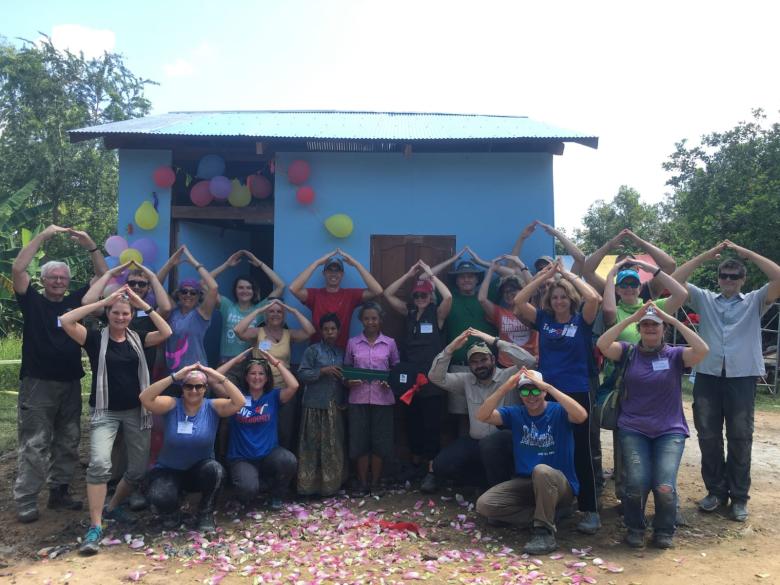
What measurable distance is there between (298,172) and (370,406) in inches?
111

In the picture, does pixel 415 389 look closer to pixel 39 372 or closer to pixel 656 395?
pixel 656 395

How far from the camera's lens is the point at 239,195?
688 cm

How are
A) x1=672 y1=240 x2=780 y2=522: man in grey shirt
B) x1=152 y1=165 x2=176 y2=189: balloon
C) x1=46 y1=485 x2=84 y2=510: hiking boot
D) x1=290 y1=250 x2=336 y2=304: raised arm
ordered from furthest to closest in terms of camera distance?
x1=152 y1=165 x2=176 y2=189: balloon → x1=290 y1=250 x2=336 y2=304: raised arm → x1=46 y1=485 x2=84 y2=510: hiking boot → x1=672 y1=240 x2=780 y2=522: man in grey shirt

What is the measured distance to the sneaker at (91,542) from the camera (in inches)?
166

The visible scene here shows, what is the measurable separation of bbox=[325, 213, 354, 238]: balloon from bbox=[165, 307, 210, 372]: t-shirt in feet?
5.92

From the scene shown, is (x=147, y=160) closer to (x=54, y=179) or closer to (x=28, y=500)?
(x=28, y=500)

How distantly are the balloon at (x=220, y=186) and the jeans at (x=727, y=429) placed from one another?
5287 mm

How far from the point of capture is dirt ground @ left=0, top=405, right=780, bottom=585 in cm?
390

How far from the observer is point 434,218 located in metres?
6.74

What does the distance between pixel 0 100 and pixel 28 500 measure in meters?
22.6

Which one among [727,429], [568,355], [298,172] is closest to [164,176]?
[298,172]

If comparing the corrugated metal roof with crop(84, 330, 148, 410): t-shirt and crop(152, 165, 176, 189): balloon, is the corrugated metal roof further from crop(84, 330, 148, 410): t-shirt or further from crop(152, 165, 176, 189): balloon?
crop(84, 330, 148, 410): t-shirt

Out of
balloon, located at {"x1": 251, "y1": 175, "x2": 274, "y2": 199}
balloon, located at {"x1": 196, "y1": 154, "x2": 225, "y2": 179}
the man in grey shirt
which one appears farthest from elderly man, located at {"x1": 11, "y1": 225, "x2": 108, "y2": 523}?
the man in grey shirt

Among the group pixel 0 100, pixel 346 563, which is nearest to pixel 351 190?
pixel 346 563
